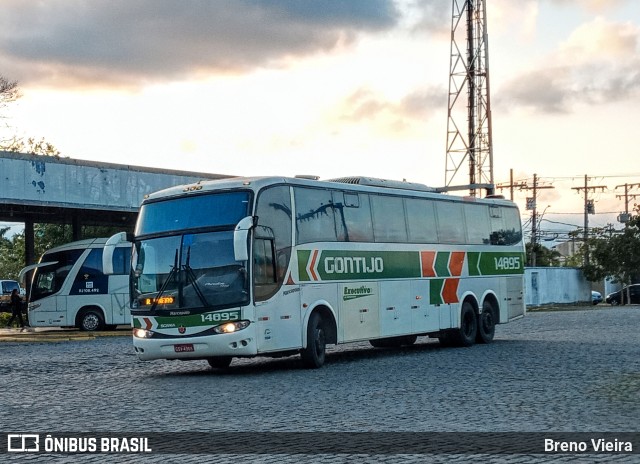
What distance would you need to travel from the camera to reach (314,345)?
2028 cm

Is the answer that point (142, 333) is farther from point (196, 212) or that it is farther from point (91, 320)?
point (91, 320)

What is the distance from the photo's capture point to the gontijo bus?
62.1 feet

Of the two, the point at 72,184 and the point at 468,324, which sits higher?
the point at 72,184

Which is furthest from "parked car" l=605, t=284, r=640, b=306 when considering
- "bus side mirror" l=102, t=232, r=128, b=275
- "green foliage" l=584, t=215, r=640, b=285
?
"bus side mirror" l=102, t=232, r=128, b=275

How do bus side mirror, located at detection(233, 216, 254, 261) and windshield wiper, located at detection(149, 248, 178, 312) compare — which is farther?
windshield wiper, located at detection(149, 248, 178, 312)

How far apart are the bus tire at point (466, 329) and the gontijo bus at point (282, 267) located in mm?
857

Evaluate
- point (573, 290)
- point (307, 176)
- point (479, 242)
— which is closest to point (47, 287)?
point (479, 242)

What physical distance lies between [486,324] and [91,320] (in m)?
17.1

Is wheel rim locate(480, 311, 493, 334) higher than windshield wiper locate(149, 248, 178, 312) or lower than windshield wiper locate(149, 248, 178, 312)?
lower

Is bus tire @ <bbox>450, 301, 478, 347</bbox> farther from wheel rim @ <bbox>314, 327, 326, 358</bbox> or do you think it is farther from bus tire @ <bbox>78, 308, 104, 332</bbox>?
bus tire @ <bbox>78, 308, 104, 332</bbox>

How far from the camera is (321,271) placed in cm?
2089

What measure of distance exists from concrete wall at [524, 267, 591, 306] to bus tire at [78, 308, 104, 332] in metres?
35.0

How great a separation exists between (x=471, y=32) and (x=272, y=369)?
38.8 meters

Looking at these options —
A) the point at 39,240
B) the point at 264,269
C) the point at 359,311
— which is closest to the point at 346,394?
the point at 264,269
